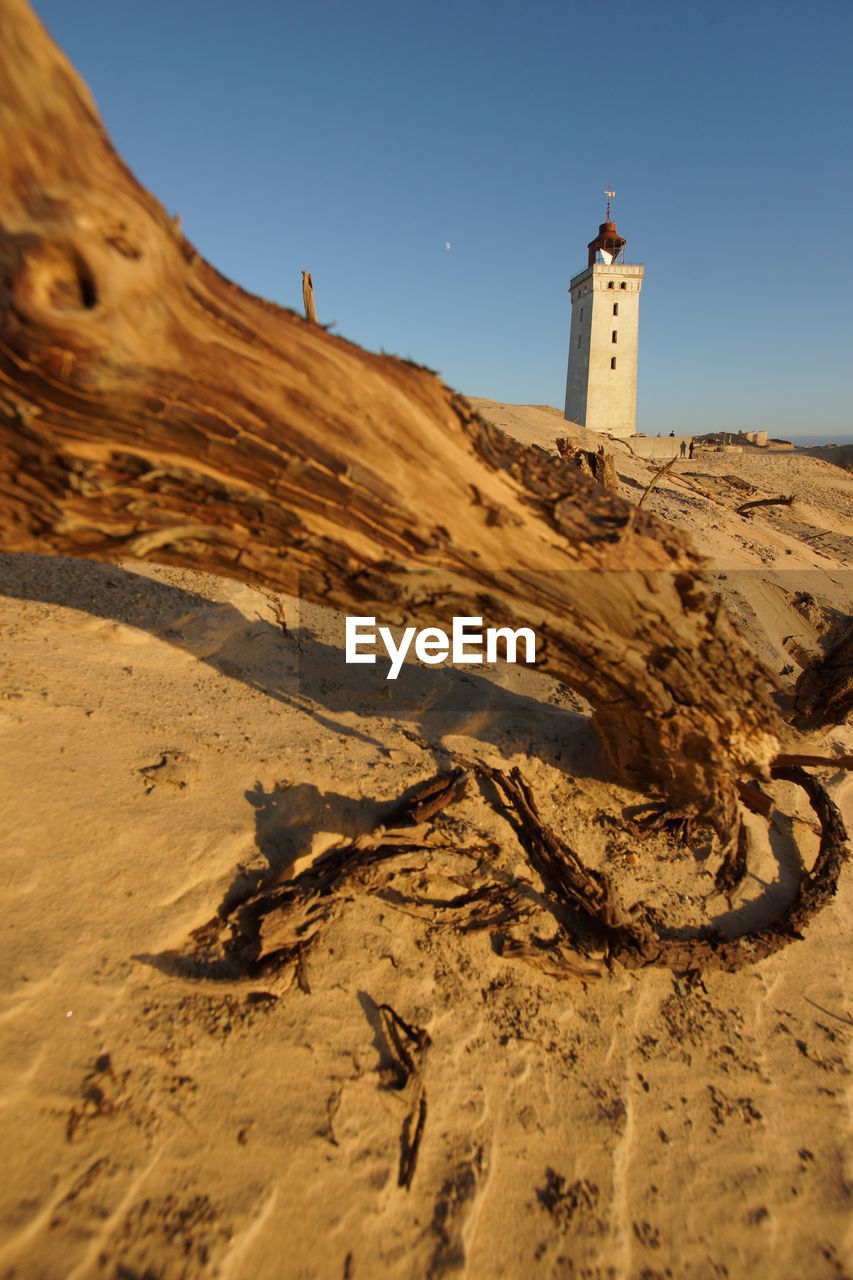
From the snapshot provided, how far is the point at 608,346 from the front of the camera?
1221 inches

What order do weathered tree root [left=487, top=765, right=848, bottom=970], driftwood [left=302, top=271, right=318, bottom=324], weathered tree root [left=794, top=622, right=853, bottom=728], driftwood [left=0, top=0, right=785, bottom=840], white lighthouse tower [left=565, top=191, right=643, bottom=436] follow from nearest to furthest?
driftwood [left=0, top=0, right=785, bottom=840], weathered tree root [left=487, top=765, right=848, bottom=970], weathered tree root [left=794, top=622, right=853, bottom=728], driftwood [left=302, top=271, right=318, bottom=324], white lighthouse tower [left=565, top=191, right=643, bottom=436]

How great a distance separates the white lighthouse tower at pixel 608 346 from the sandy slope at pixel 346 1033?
102ft

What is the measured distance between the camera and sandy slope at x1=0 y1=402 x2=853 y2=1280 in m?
1.53

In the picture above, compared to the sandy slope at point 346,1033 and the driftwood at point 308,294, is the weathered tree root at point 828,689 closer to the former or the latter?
the sandy slope at point 346,1033

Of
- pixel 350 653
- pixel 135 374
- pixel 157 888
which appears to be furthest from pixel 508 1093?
pixel 350 653

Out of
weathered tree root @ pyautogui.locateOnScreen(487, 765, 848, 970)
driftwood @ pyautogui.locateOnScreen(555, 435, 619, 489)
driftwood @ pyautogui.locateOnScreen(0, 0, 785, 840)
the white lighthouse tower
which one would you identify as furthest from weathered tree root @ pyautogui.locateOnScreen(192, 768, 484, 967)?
the white lighthouse tower

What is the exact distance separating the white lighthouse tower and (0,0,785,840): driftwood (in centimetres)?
3101

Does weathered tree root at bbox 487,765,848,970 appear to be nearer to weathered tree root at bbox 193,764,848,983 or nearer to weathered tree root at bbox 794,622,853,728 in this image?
weathered tree root at bbox 193,764,848,983

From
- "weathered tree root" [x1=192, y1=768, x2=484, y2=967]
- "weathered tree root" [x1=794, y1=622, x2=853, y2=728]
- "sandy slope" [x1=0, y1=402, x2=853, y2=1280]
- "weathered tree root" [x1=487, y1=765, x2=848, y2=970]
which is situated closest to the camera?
"sandy slope" [x1=0, y1=402, x2=853, y2=1280]

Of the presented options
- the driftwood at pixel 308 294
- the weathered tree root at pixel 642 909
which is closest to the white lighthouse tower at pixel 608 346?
the driftwood at pixel 308 294

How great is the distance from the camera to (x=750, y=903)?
2.77 metres

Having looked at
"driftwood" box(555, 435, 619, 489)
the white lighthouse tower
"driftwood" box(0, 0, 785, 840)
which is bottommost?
"driftwood" box(0, 0, 785, 840)

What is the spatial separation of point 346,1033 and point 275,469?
168cm

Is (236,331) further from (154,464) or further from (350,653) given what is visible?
(350,653)
